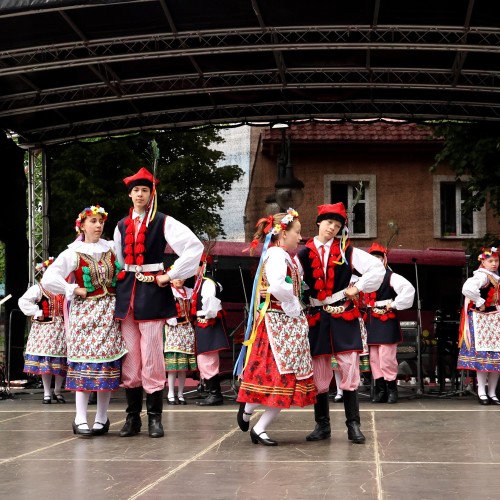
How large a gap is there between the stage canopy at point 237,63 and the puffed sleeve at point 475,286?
2.51 metres

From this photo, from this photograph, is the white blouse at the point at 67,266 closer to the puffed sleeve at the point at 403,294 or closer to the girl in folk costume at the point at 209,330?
the girl in folk costume at the point at 209,330

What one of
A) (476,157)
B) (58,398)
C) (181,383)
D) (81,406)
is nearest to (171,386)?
(181,383)

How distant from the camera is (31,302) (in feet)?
41.8

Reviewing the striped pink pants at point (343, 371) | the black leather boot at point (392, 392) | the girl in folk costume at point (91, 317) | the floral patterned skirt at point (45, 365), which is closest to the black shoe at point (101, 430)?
the girl in folk costume at point (91, 317)

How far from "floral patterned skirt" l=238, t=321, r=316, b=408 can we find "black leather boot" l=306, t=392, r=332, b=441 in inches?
7.0

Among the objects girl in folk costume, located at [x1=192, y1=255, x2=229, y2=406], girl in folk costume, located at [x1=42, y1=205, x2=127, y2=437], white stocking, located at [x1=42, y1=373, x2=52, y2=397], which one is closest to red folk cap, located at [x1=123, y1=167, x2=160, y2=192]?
girl in folk costume, located at [x1=42, y1=205, x2=127, y2=437]

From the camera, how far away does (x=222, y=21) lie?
11719 millimetres

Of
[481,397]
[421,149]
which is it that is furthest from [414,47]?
[421,149]

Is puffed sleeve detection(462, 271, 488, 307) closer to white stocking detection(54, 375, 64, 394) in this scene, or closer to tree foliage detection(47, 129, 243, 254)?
white stocking detection(54, 375, 64, 394)

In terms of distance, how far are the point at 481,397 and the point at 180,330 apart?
3556 mm

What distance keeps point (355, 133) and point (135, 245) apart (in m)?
19.8

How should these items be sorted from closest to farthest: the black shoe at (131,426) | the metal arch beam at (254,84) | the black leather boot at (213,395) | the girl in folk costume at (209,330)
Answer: the black shoe at (131,426), the black leather boot at (213,395), the girl in folk costume at (209,330), the metal arch beam at (254,84)

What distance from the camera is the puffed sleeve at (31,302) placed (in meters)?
12.7

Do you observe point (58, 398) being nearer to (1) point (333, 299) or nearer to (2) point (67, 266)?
(2) point (67, 266)
